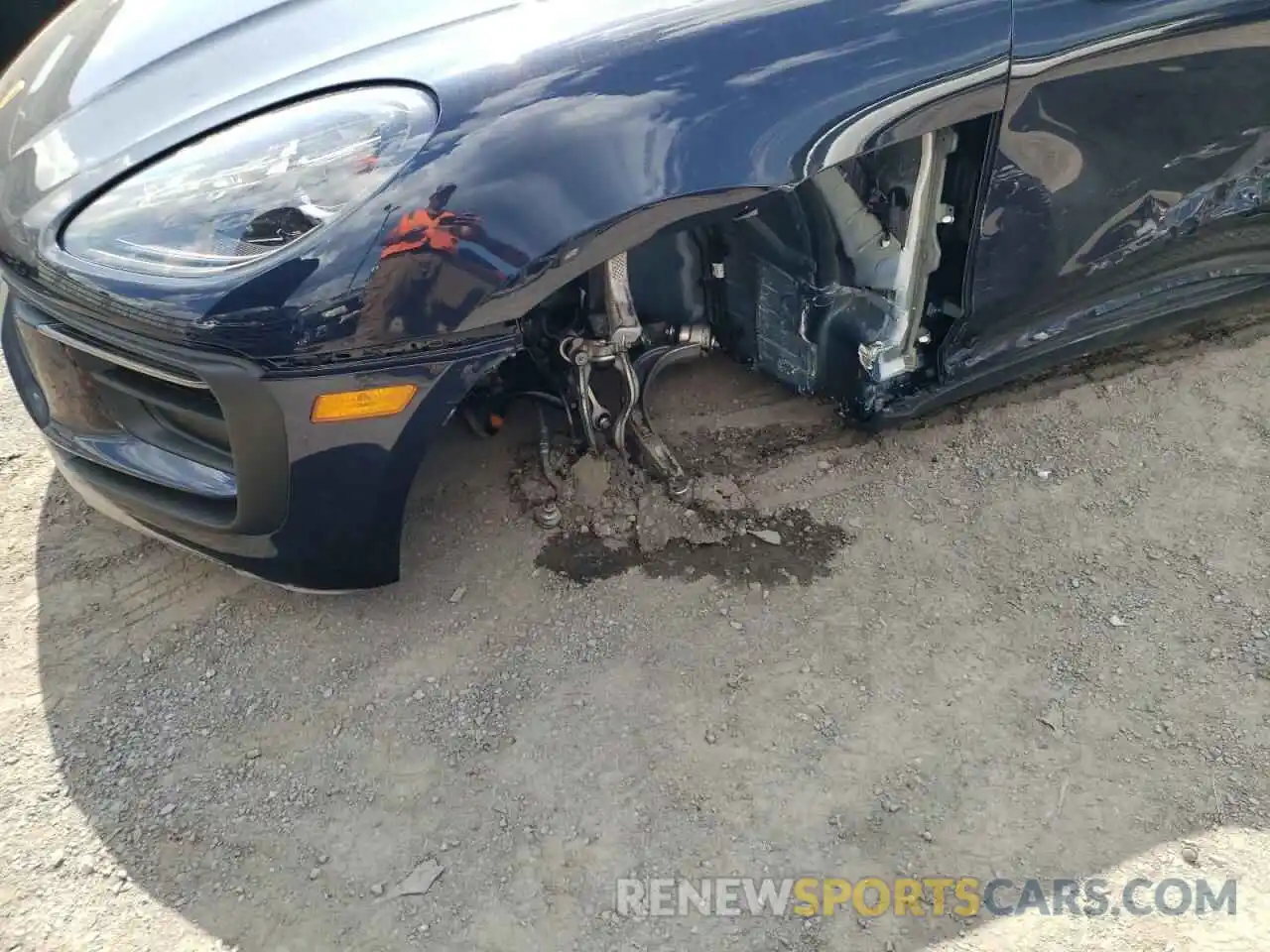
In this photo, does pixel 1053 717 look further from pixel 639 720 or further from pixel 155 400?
pixel 155 400

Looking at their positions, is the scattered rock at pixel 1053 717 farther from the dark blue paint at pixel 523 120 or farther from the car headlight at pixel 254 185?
the car headlight at pixel 254 185

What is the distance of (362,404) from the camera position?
6.27 feet

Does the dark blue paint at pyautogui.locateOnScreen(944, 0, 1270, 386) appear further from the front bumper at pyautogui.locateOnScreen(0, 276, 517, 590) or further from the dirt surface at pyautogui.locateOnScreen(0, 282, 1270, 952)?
the front bumper at pyautogui.locateOnScreen(0, 276, 517, 590)

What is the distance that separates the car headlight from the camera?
1.79 m

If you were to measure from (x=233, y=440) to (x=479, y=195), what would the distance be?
668 mm

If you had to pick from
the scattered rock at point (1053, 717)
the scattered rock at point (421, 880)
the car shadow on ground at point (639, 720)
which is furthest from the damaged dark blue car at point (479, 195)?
the scattered rock at point (1053, 717)

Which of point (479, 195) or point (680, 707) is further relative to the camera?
point (680, 707)

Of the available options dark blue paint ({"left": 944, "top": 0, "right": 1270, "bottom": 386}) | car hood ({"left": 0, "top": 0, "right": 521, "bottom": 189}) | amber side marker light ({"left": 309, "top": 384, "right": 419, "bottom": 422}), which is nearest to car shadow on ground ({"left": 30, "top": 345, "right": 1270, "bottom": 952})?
dark blue paint ({"left": 944, "top": 0, "right": 1270, "bottom": 386})

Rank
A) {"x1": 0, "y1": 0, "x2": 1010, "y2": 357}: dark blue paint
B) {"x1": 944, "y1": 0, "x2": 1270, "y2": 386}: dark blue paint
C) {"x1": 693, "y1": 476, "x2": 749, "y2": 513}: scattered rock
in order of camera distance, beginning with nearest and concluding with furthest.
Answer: {"x1": 0, "y1": 0, "x2": 1010, "y2": 357}: dark blue paint → {"x1": 944, "y1": 0, "x2": 1270, "y2": 386}: dark blue paint → {"x1": 693, "y1": 476, "x2": 749, "y2": 513}: scattered rock

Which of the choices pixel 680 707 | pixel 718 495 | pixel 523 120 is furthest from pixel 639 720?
pixel 523 120

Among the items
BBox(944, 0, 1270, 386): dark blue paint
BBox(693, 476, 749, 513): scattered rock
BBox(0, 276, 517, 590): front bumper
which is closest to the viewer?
BBox(0, 276, 517, 590): front bumper

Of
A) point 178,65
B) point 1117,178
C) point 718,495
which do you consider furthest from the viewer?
point 718,495

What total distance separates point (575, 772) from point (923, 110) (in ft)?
4.89

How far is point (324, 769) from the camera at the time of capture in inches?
82.5
